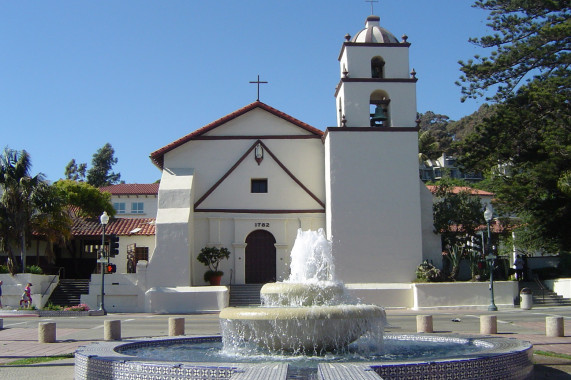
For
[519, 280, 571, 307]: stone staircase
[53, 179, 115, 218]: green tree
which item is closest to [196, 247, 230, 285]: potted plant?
[519, 280, 571, 307]: stone staircase

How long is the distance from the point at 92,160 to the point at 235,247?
2254 inches

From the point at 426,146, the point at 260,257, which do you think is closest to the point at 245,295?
the point at 260,257

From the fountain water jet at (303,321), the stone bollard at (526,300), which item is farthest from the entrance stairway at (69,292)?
the fountain water jet at (303,321)

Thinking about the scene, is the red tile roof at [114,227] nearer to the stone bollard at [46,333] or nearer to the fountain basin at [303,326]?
the stone bollard at [46,333]

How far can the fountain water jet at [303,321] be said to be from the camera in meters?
9.75

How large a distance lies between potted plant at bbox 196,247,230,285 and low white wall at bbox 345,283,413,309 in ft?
20.4

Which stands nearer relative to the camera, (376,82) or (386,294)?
(386,294)

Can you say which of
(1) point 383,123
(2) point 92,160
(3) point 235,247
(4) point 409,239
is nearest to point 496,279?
(4) point 409,239

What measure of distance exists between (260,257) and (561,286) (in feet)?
47.0

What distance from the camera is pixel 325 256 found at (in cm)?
1345

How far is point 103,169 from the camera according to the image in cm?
8344

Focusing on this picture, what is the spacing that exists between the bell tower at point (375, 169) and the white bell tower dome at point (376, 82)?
47mm

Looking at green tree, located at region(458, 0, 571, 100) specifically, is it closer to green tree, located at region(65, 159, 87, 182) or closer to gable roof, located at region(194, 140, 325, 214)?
gable roof, located at region(194, 140, 325, 214)

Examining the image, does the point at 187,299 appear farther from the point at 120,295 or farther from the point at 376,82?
the point at 376,82
